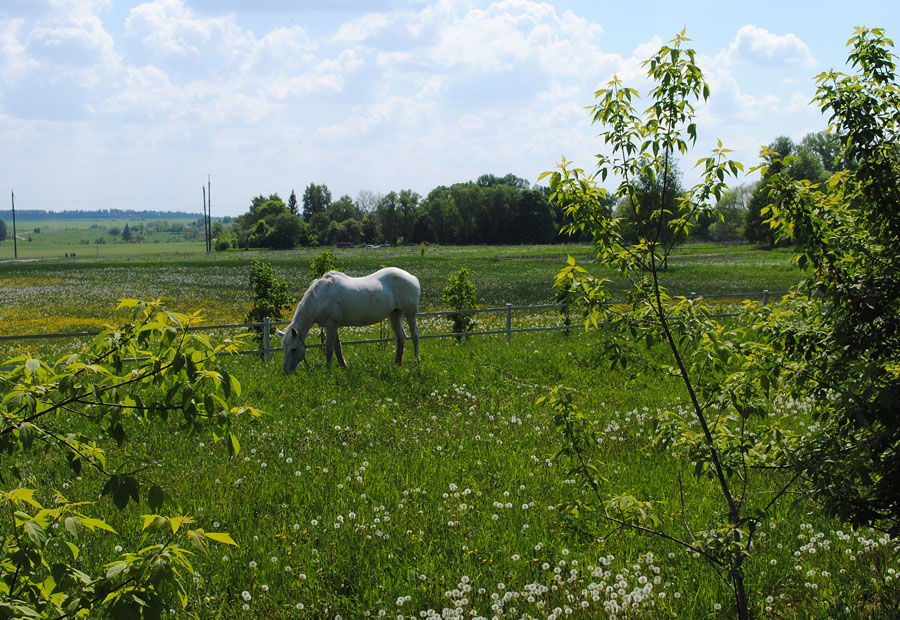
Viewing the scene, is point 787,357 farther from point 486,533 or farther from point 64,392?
point 64,392

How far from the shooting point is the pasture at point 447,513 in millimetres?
5191

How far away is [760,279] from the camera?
44.4 meters

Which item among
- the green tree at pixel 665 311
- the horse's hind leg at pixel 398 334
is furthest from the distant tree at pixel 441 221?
the green tree at pixel 665 311

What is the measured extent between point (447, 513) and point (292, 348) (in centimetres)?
707

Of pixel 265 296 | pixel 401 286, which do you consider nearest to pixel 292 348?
pixel 401 286

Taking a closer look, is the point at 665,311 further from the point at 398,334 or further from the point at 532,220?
the point at 532,220

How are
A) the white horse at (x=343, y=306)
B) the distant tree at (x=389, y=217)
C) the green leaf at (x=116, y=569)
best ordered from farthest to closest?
the distant tree at (x=389, y=217)
the white horse at (x=343, y=306)
the green leaf at (x=116, y=569)

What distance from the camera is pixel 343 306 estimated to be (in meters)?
13.3

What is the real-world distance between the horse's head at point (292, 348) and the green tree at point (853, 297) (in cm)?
978

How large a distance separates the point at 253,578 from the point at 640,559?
11.0 ft

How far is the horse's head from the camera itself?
1281cm

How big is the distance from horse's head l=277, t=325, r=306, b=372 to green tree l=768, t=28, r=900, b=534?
9.78 meters

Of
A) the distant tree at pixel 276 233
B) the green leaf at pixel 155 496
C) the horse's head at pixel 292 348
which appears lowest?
the horse's head at pixel 292 348

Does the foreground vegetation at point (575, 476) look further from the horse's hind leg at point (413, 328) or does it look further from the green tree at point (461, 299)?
the green tree at point (461, 299)
